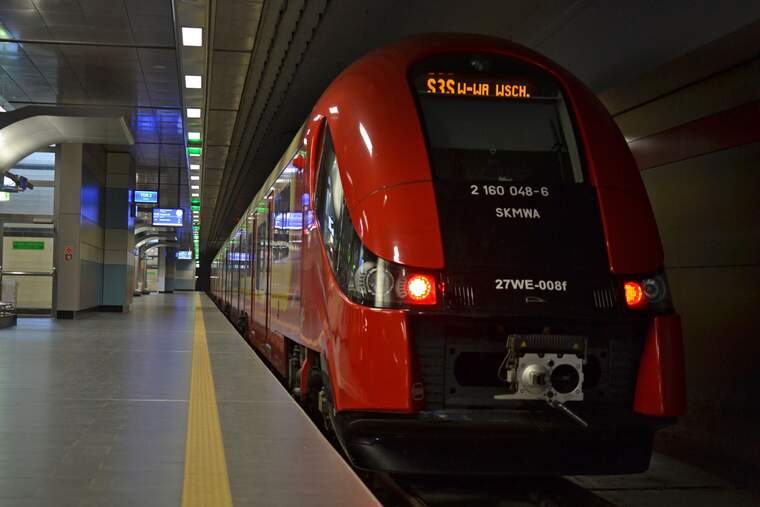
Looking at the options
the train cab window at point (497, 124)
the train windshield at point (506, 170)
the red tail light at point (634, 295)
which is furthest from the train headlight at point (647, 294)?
the train cab window at point (497, 124)

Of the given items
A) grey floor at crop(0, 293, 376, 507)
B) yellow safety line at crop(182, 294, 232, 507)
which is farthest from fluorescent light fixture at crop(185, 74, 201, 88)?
yellow safety line at crop(182, 294, 232, 507)

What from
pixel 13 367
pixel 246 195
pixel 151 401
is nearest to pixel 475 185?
pixel 151 401

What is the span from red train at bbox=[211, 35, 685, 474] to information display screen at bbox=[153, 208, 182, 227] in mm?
27969

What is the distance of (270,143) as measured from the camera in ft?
56.1

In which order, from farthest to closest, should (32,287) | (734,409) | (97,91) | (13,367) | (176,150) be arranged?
(176,150) → (32,287) → (97,91) → (13,367) → (734,409)

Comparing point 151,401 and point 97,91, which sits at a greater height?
point 97,91

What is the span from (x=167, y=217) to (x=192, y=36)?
20.4 metres

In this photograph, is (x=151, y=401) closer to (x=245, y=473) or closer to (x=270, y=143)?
(x=245, y=473)

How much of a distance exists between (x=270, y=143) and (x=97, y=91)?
367 cm

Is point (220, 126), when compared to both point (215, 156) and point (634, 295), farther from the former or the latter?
point (634, 295)

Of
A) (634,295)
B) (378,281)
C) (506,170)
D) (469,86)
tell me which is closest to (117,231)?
(469,86)

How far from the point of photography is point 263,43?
35.1 ft

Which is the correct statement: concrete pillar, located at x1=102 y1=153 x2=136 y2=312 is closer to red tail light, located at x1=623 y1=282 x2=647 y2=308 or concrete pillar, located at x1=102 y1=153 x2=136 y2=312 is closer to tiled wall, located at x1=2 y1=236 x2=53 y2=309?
tiled wall, located at x1=2 y1=236 x2=53 y2=309

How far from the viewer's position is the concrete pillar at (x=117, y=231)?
2433cm
